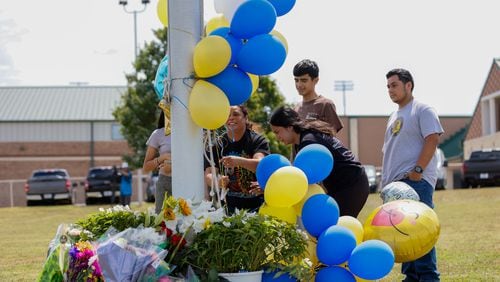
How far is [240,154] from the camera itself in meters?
6.45

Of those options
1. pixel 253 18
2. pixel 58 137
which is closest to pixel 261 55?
pixel 253 18

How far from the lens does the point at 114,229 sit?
16.5ft

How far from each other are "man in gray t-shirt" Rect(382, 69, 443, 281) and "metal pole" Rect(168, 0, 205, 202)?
193 cm

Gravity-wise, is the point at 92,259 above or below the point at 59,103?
below

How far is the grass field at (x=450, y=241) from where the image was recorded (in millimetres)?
8336

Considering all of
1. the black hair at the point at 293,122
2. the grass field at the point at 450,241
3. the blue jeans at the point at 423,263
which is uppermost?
the black hair at the point at 293,122

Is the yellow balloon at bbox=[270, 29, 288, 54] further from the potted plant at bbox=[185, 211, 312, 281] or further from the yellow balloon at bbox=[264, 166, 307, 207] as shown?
the potted plant at bbox=[185, 211, 312, 281]

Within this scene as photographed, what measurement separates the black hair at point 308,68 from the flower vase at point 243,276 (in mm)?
2362

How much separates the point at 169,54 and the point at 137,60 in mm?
29664

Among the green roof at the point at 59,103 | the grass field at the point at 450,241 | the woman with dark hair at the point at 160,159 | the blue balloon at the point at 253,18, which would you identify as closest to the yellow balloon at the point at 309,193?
the blue balloon at the point at 253,18

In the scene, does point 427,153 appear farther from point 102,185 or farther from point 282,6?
point 102,185

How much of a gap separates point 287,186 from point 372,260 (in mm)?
780

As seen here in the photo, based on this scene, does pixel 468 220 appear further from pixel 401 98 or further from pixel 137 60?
pixel 137 60

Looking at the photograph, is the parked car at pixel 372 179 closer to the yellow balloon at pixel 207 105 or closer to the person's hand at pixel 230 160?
the person's hand at pixel 230 160
